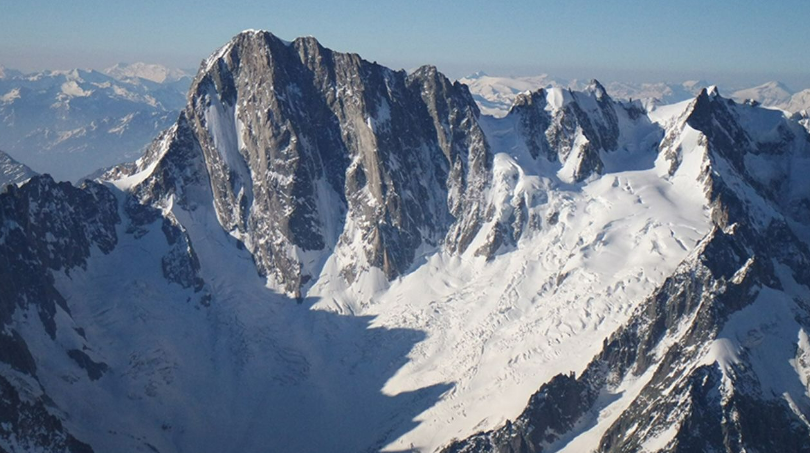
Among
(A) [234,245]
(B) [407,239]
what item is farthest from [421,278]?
(A) [234,245]

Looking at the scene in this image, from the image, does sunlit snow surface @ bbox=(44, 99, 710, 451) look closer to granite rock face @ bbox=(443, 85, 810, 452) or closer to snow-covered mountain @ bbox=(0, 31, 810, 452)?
snow-covered mountain @ bbox=(0, 31, 810, 452)

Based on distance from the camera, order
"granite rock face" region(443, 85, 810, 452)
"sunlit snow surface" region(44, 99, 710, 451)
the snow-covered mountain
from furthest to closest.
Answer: "sunlit snow surface" region(44, 99, 710, 451)
the snow-covered mountain
"granite rock face" region(443, 85, 810, 452)

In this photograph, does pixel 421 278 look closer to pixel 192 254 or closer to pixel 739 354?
pixel 192 254

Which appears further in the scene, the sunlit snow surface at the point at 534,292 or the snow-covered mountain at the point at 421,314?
the sunlit snow surface at the point at 534,292

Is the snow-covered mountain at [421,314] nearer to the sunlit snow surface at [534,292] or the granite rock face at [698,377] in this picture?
the granite rock face at [698,377]

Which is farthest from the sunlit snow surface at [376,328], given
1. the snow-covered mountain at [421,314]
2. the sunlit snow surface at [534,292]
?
the snow-covered mountain at [421,314]

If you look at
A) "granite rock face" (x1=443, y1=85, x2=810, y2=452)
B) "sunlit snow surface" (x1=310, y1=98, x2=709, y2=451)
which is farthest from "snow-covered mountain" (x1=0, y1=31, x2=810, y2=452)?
"sunlit snow surface" (x1=310, y1=98, x2=709, y2=451)

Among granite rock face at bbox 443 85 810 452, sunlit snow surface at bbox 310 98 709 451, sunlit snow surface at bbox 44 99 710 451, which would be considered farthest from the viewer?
sunlit snow surface at bbox 310 98 709 451

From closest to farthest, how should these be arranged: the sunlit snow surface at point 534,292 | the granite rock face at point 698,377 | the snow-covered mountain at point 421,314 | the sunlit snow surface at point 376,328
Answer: the granite rock face at point 698,377 → the snow-covered mountain at point 421,314 → the sunlit snow surface at point 376,328 → the sunlit snow surface at point 534,292
